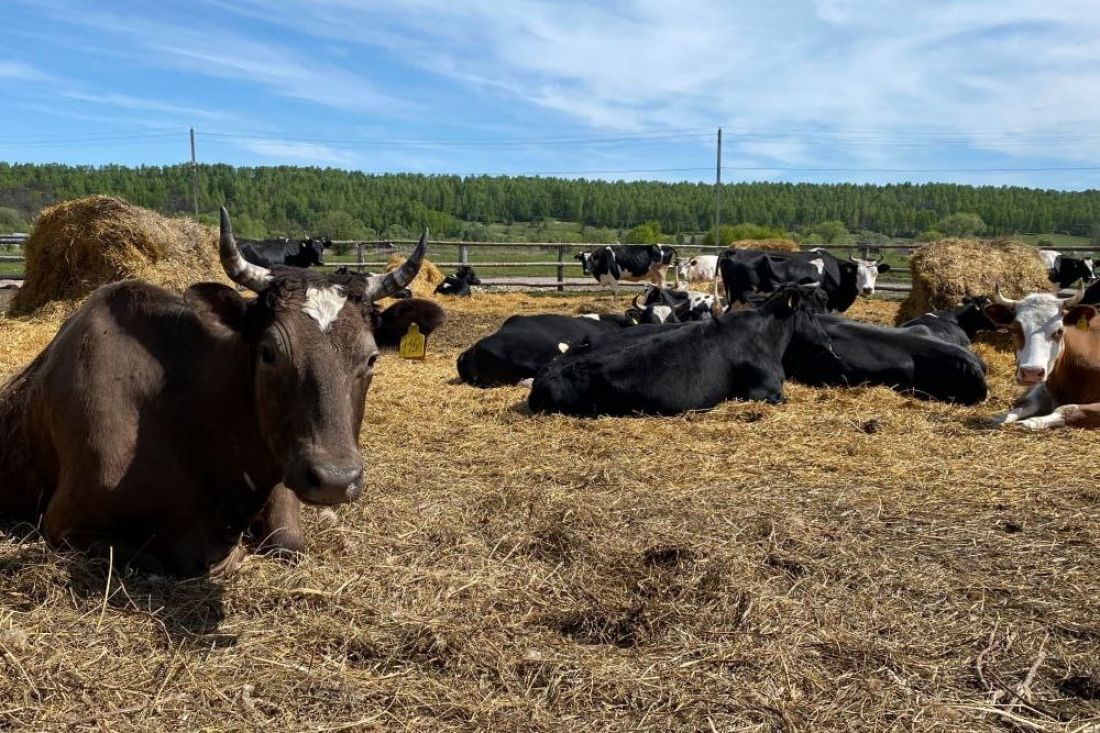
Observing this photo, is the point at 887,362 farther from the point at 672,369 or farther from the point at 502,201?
the point at 502,201

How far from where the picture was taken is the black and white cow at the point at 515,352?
1025 centimetres

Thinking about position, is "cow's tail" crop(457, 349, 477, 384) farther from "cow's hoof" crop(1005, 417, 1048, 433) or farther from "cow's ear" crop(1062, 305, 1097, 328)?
"cow's ear" crop(1062, 305, 1097, 328)

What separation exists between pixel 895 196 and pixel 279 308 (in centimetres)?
11603

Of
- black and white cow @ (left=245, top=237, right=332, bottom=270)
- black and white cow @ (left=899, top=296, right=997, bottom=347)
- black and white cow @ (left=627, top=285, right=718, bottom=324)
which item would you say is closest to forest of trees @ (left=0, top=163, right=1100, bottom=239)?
black and white cow @ (left=245, top=237, right=332, bottom=270)

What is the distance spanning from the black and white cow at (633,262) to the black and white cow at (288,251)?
29.6 feet

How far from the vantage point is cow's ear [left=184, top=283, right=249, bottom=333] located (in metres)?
3.77

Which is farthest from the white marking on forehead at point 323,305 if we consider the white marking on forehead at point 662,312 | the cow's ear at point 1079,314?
the white marking on forehead at point 662,312

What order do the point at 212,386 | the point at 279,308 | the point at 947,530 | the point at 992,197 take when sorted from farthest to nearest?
the point at 992,197
the point at 947,530
the point at 212,386
the point at 279,308

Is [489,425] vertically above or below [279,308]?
below

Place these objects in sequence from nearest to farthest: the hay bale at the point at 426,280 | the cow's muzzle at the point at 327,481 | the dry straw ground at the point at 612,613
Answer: the dry straw ground at the point at 612,613 < the cow's muzzle at the point at 327,481 < the hay bale at the point at 426,280

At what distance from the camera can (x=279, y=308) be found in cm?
367

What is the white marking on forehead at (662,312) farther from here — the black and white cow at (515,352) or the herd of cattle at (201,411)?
the herd of cattle at (201,411)

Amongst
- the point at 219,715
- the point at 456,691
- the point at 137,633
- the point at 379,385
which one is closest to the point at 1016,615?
the point at 456,691

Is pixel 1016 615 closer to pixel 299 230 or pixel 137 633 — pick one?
pixel 137 633
